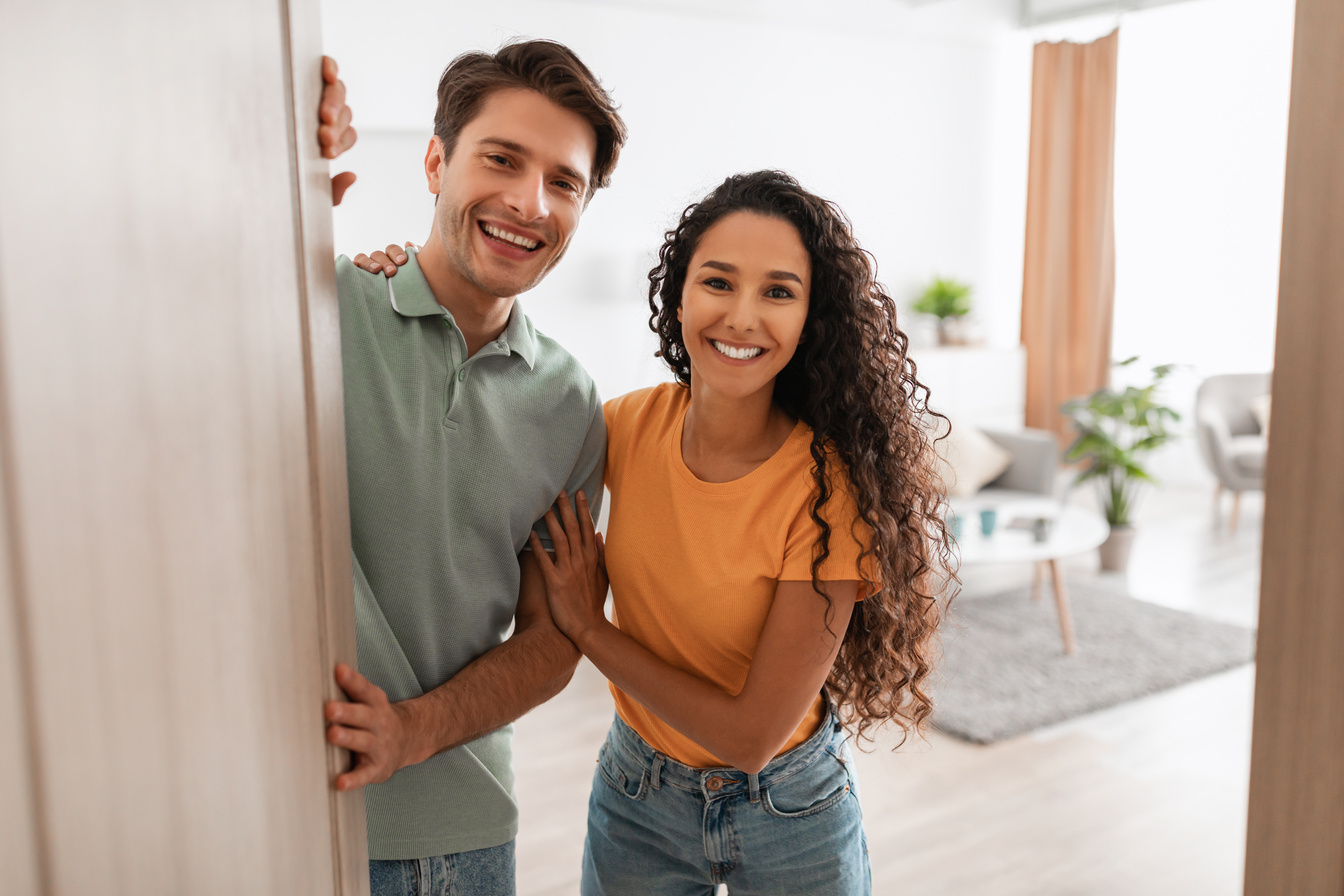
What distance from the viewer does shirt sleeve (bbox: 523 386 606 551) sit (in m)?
1.38

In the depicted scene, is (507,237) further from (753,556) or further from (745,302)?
(753,556)

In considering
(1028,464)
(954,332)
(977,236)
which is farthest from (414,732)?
(977,236)

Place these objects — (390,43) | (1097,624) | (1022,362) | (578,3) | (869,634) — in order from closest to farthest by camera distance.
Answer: (869,634), (1097,624), (390,43), (578,3), (1022,362)

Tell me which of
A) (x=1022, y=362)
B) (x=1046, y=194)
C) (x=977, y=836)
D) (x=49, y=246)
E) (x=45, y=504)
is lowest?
(x=977, y=836)

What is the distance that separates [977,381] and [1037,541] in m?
3.05

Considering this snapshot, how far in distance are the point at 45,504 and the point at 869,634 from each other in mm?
1125

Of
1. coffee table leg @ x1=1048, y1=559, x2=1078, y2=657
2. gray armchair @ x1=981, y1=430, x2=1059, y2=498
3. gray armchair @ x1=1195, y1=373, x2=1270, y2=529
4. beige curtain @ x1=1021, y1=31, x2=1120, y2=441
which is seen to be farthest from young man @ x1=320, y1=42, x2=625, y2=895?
beige curtain @ x1=1021, y1=31, x2=1120, y2=441

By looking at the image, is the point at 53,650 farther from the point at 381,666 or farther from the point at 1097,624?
the point at 1097,624

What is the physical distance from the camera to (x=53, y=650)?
54 centimetres

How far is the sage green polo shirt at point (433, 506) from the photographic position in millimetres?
1175

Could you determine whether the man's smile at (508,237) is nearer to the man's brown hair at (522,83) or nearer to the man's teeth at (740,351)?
the man's brown hair at (522,83)

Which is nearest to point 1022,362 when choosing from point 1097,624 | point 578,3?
point 1097,624

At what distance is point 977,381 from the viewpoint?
710 centimetres

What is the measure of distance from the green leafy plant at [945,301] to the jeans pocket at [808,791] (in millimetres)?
5932
